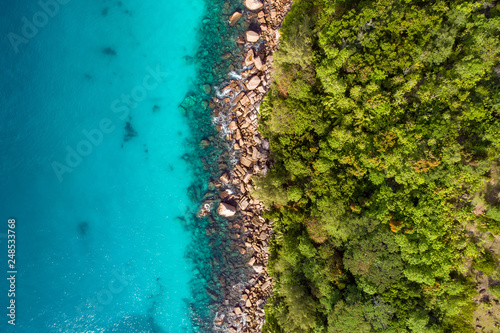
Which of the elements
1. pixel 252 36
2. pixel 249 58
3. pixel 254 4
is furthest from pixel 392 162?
pixel 254 4

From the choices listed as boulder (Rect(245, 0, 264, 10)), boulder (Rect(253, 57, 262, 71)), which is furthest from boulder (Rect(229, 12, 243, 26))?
boulder (Rect(253, 57, 262, 71))

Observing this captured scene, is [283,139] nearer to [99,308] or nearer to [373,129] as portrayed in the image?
[373,129]

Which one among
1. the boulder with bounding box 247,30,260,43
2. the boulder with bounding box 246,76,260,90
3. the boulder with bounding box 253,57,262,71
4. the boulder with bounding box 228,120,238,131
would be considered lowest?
the boulder with bounding box 228,120,238,131

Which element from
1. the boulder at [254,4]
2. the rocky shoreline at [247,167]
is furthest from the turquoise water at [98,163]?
the boulder at [254,4]

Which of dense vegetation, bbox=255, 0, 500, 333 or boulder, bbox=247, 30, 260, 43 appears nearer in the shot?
dense vegetation, bbox=255, 0, 500, 333

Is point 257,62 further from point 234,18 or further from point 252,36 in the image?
point 234,18

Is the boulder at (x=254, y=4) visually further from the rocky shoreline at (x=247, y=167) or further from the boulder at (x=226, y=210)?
the boulder at (x=226, y=210)

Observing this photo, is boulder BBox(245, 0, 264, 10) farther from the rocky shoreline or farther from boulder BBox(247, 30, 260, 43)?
boulder BBox(247, 30, 260, 43)
